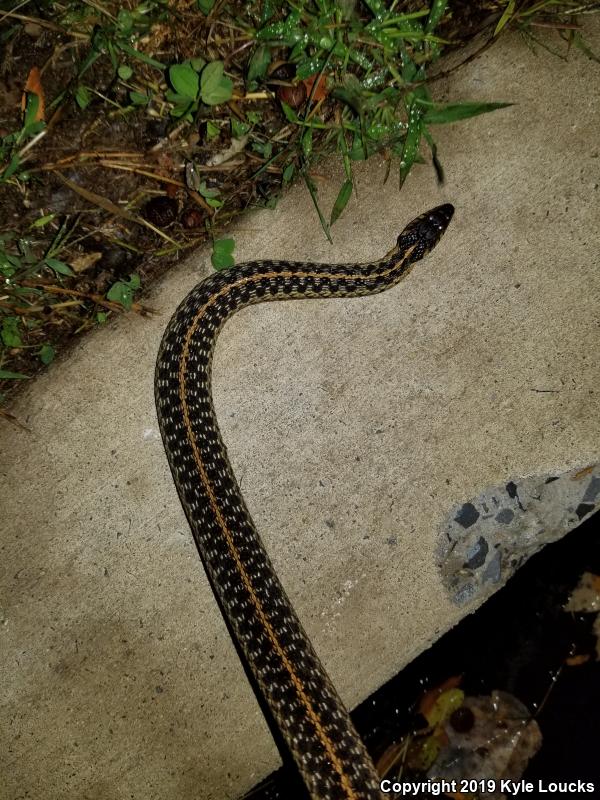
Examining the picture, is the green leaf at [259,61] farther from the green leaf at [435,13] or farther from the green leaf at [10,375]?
the green leaf at [10,375]

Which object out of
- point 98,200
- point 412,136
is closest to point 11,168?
point 98,200

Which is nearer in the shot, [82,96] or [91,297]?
[82,96]

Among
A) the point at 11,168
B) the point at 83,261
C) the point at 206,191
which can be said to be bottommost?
the point at 206,191

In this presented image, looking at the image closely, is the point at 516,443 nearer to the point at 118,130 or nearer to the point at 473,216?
the point at 473,216

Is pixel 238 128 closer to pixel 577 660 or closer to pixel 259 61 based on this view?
pixel 259 61

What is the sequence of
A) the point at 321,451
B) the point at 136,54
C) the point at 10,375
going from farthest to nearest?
the point at 321,451, the point at 10,375, the point at 136,54

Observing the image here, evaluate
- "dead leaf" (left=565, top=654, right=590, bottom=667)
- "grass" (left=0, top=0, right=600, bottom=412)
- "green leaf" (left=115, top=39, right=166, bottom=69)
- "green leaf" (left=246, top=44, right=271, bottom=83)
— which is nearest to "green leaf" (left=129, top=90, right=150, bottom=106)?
"grass" (left=0, top=0, right=600, bottom=412)

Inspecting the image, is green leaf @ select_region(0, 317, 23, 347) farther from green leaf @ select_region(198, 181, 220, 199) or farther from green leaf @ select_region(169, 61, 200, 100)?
green leaf @ select_region(169, 61, 200, 100)
